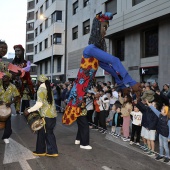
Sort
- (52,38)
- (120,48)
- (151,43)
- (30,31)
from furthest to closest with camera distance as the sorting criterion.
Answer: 1. (30,31)
2. (52,38)
3. (120,48)
4. (151,43)

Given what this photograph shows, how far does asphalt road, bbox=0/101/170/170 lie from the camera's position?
14.7 ft

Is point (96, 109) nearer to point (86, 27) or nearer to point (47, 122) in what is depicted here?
point (47, 122)

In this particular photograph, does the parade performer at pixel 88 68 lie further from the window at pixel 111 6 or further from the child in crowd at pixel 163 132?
the window at pixel 111 6

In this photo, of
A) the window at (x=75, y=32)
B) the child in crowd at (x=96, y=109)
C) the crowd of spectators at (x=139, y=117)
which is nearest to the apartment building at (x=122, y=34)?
the window at (x=75, y=32)

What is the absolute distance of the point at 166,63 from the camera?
13031mm

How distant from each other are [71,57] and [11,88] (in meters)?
19.6

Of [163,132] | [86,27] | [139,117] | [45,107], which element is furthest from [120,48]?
[45,107]

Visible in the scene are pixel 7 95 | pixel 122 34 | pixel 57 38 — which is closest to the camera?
pixel 7 95

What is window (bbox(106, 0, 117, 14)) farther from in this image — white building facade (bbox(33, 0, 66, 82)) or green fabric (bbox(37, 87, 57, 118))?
green fabric (bbox(37, 87, 57, 118))

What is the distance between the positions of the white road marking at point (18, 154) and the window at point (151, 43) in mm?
11000

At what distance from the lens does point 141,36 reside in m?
15.3

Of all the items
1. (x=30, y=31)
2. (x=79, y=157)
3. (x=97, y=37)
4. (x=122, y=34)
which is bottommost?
(x=79, y=157)

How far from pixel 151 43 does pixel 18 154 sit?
12.0 metres

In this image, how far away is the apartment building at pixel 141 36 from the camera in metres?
13.1
